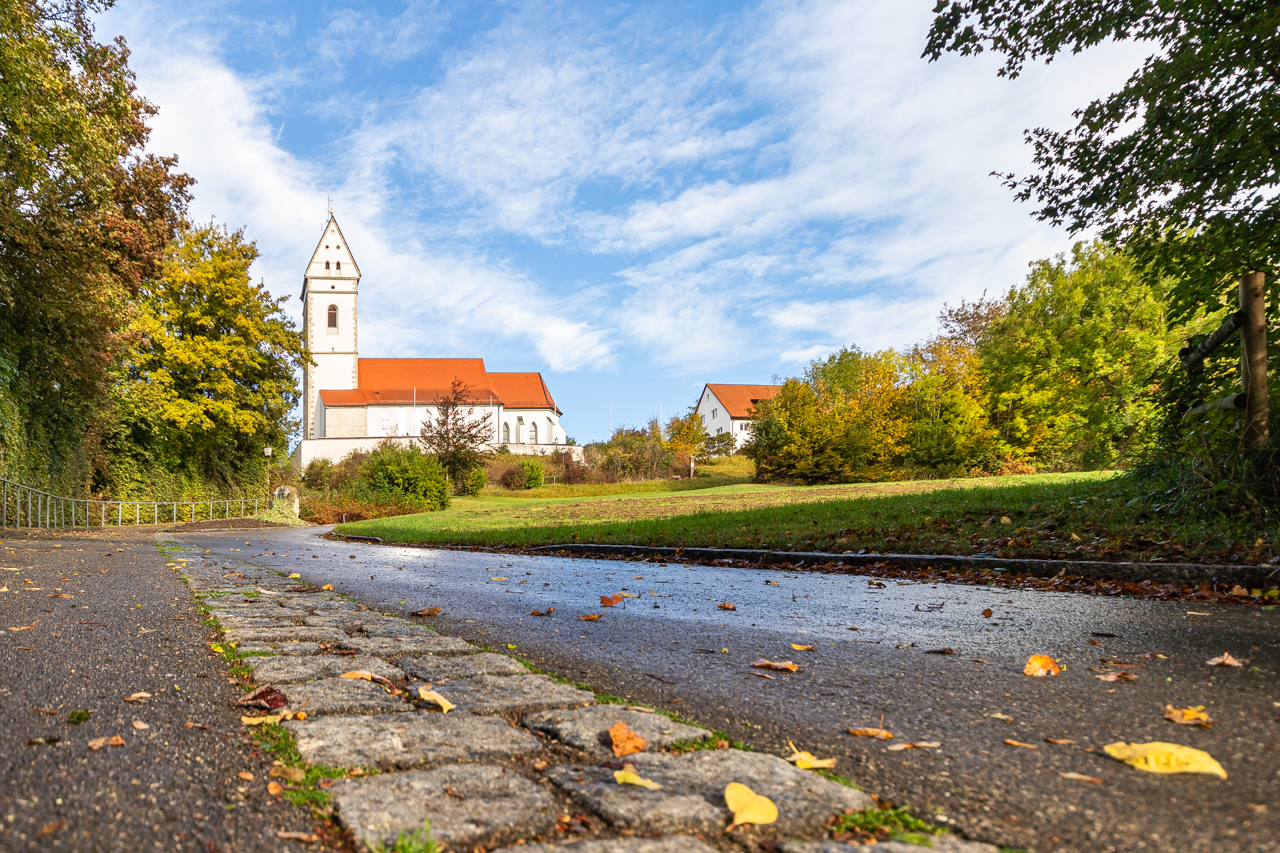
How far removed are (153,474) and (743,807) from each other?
29.9 metres

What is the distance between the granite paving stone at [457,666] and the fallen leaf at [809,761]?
4.68 feet

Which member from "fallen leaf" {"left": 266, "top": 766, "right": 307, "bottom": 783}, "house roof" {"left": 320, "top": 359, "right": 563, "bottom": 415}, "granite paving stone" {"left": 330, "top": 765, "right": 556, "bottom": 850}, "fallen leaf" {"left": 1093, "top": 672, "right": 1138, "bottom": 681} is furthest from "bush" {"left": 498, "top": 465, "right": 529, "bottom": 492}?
"granite paving stone" {"left": 330, "top": 765, "right": 556, "bottom": 850}

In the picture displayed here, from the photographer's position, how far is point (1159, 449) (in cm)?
838

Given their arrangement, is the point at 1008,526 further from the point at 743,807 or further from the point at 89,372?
the point at 89,372

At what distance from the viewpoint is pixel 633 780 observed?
1905 millimetres

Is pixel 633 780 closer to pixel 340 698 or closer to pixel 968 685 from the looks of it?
pixel 340 698

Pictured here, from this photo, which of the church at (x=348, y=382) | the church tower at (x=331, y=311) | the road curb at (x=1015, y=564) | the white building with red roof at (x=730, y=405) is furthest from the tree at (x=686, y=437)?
the road curb at (x=1015, y=564)

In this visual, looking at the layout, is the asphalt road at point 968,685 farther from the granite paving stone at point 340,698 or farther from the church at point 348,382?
the church at point 348,382

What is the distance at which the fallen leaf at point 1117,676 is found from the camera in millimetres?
2949

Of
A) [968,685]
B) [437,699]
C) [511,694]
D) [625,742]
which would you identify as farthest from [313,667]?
[968,685]

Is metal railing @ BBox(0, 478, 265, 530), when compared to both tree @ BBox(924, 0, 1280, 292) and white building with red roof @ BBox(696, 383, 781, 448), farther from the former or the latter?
white building with red roof @ BBox(696, 383, 781, 448)

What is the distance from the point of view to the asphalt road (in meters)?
1.78

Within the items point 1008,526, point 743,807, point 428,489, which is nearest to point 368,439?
point 428,489

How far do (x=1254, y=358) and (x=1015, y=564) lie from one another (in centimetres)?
297
